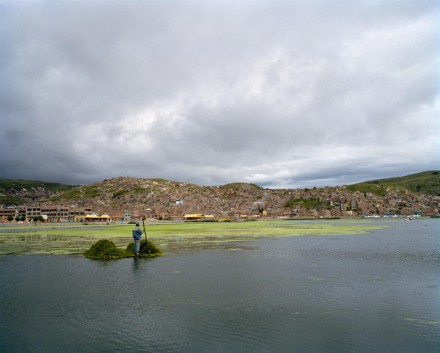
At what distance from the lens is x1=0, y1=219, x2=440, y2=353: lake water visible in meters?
13.7

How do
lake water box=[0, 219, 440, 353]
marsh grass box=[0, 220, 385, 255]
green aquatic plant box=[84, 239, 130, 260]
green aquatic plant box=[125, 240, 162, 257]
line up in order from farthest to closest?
marsh grass box=[0, 220, 385, 255] → green aquatic plant box=[125, 240, 162, 257] → green aquatic plant box=[84, 239, 130, 260] → lake water box=[0, 219, 440, 353]

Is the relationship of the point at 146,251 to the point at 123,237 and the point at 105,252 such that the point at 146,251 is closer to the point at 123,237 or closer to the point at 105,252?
the point at 105,252

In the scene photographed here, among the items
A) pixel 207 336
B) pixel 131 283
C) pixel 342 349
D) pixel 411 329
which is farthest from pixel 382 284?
pixel 131 283

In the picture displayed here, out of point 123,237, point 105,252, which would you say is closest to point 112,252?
point 105,252

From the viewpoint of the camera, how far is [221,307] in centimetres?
1806

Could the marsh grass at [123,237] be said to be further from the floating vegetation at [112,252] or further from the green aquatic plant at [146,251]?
the floating vegetation at [112,252]

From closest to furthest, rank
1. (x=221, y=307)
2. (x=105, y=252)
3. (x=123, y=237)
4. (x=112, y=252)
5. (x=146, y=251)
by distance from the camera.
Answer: (x=221, y=307) → (x=105, y=252) → (x=112, y=252) → (x=146, y=251) → (x=123, y=237)

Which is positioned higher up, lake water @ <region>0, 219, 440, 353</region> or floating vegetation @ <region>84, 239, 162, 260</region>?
floating vegetation @ <region>84, 239, 162, 260</region>

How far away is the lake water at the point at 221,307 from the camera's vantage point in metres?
13.7

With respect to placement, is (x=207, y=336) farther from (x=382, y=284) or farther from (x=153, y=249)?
(x=153, y=249)

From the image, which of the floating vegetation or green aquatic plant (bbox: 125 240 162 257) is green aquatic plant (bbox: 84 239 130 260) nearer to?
the floating vegetation

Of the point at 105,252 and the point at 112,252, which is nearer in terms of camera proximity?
the point at 105,252

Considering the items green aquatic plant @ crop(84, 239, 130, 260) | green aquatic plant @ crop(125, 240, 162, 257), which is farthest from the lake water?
green aquatic plant @ crop(125, 240, 162, 257)

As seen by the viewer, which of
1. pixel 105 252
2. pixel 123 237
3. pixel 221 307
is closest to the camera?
pixel 221 307
